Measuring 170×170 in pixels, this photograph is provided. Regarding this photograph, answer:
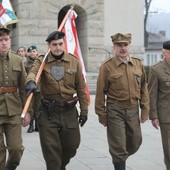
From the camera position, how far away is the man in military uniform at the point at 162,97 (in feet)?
23.2

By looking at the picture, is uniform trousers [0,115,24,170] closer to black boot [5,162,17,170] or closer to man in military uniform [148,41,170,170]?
black boot [5,162,17,170]

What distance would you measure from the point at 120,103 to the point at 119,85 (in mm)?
243

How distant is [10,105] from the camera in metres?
6.66

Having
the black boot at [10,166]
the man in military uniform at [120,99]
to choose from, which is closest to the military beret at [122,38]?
the man in military uniform at [120,99]

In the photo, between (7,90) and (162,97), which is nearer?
(7,90)

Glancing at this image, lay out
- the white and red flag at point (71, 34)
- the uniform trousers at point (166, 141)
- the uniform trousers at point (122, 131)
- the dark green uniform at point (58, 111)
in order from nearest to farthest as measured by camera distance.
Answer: the dark green uniform at point (58, 111) < the uniform trousers at point (122, 131) < the uniform trousers at point (166, 141) < the white and red flag at point (71, 34)

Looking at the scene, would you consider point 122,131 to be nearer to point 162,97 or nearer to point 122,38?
point 162,97

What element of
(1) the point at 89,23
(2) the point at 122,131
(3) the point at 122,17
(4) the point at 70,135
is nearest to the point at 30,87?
(4) the point at 70,135

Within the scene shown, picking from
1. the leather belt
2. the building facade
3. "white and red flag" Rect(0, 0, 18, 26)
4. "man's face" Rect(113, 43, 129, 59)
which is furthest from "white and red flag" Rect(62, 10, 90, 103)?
the building facade

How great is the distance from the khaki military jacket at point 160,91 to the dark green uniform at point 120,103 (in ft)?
0.70

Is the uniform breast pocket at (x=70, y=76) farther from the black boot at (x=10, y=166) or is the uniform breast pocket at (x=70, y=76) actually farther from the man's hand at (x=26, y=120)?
the black boot at (x=10, y=166)

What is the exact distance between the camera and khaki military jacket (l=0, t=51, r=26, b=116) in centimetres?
664

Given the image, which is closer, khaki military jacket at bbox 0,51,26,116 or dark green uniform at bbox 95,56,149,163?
khaki military jacket at bbox 0,51,26,116

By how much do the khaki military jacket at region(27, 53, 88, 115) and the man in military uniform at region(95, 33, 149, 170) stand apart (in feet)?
0.83
